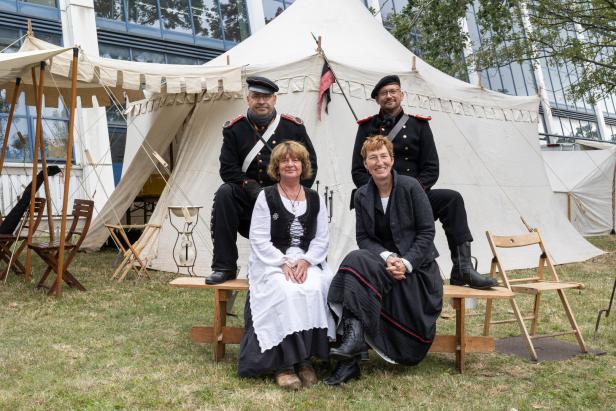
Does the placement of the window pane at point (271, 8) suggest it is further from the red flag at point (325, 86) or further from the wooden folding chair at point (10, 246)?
the wooden folding chair at point (10, 246)

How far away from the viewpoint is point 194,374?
11.2 ft

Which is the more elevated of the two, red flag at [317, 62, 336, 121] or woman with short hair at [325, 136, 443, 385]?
red flag at [317, 62, 336, 121]

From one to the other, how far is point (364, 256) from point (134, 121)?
5.89 meters

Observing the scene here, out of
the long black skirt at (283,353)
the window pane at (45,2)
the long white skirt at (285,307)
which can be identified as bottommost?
the long black skirt at (283,353)

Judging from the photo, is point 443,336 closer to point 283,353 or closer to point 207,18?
point 283,353

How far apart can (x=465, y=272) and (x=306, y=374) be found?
117 centimetres

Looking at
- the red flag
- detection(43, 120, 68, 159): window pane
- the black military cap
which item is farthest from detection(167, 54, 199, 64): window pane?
the black military cap

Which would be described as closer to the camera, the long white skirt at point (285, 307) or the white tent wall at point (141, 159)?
the long white skirt at point (285, 307)

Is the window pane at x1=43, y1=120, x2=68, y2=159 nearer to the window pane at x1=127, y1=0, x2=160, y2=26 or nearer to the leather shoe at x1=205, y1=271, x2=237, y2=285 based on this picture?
the window pane at x1=127, y1=0, x2=160, y2=26

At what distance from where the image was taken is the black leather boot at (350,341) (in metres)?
3.22

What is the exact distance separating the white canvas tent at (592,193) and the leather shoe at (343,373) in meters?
11.1

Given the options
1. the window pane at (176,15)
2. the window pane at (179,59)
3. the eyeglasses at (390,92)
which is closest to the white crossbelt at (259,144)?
the eyeglasses at (390,92)

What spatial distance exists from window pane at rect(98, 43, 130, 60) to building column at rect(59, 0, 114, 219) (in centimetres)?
36

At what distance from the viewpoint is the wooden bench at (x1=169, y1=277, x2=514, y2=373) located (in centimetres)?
356
